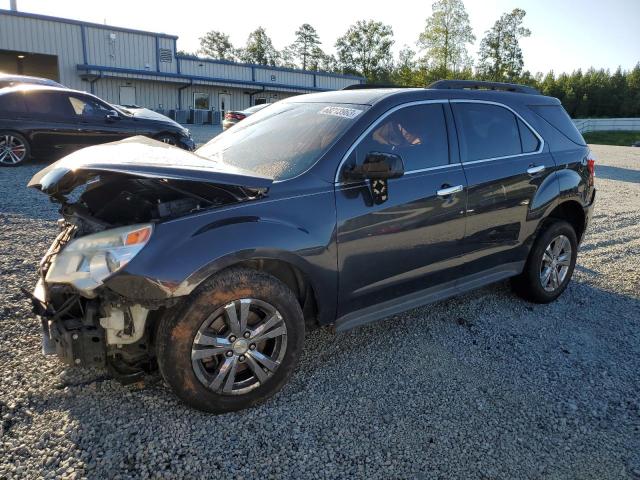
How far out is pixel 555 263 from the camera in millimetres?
4660

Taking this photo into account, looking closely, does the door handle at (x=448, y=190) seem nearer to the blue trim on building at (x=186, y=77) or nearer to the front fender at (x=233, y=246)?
the front fender at (x=233, y=246)

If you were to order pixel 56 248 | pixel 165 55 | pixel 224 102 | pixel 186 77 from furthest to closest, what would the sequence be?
pixel 224 102
pixel 186 77
pixel 165 55
pixel 56 248

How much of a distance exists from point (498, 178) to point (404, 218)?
1124 millimetres

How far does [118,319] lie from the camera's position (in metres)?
2.58

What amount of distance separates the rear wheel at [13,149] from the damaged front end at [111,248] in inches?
352

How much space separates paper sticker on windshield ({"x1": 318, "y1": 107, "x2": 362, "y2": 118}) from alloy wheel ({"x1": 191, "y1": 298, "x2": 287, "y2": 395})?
145 cm

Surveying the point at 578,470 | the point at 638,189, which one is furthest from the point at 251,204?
the point at 638,189

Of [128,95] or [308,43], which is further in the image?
[308,43]

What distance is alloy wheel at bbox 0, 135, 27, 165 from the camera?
34.3 ft

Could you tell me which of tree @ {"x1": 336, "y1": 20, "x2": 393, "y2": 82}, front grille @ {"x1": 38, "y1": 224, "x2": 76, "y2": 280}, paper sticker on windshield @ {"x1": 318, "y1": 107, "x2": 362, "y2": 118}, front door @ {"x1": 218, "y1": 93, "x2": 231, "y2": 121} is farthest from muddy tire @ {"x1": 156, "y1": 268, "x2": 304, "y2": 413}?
tree @ {"x1": 336, "y1": 20, "x2": 393, "y2": 82}

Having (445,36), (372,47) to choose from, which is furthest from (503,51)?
(372,47)

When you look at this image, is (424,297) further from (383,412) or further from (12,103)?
(12,103)

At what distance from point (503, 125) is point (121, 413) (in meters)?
3.61

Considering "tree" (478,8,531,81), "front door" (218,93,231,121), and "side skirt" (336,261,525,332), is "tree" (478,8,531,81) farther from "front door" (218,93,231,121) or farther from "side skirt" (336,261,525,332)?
"side skirt" (336,261,525,332)
